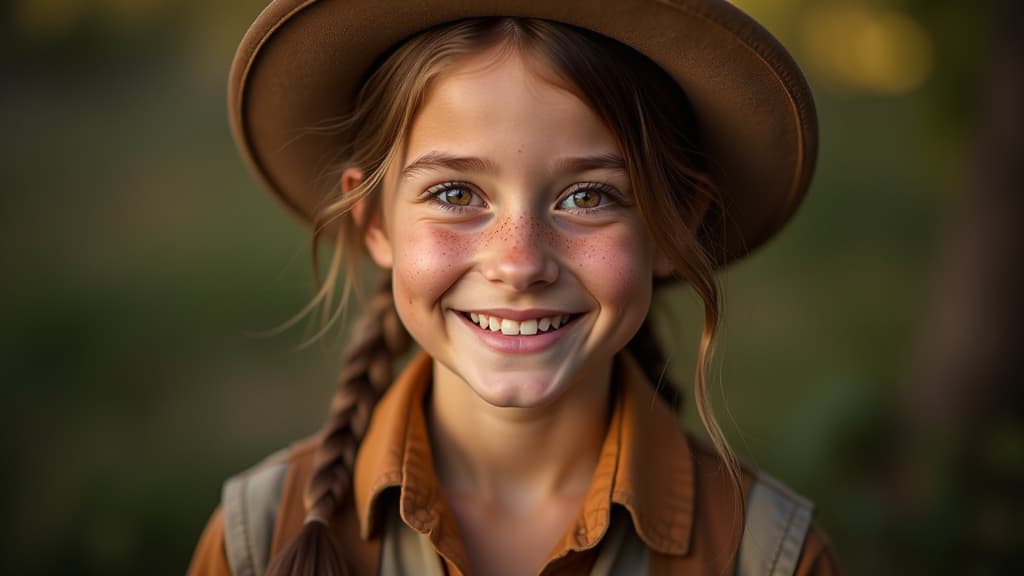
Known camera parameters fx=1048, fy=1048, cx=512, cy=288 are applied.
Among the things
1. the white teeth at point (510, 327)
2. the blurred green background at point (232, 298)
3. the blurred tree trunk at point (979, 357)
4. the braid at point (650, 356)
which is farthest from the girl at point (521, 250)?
the blurred tree trunk at point (979, 357)

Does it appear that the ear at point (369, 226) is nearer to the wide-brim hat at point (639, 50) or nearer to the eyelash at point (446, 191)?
the wide-brim hat at point (639, 50)

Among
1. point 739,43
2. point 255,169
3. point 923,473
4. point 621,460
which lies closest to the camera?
point 739,43

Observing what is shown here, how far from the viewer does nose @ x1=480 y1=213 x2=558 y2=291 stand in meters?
1.87

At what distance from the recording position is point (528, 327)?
6.50ft

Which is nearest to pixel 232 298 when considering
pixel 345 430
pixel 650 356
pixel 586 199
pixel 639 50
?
pixel 345 430

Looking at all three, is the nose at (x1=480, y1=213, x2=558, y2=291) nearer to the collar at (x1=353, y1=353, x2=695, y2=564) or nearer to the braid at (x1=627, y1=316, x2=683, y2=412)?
the collar at (x1=353, y1=353, x2=695, y2=564)

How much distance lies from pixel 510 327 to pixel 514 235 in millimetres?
200

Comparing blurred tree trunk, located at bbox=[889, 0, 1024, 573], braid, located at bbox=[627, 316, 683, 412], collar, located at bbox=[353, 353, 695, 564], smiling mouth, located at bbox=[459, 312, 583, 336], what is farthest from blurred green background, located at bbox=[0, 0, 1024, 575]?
smiling mouth, located at bbox=[459, 312, 583, 336]

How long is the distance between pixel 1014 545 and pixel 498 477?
7.33ft

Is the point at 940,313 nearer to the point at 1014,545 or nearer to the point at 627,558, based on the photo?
the point at 1014,545

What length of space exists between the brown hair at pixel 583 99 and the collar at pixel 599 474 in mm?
82

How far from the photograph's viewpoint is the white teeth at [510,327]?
1.98m

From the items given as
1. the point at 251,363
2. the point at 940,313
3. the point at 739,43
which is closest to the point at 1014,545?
the point at 940,313

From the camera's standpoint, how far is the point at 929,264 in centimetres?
554
